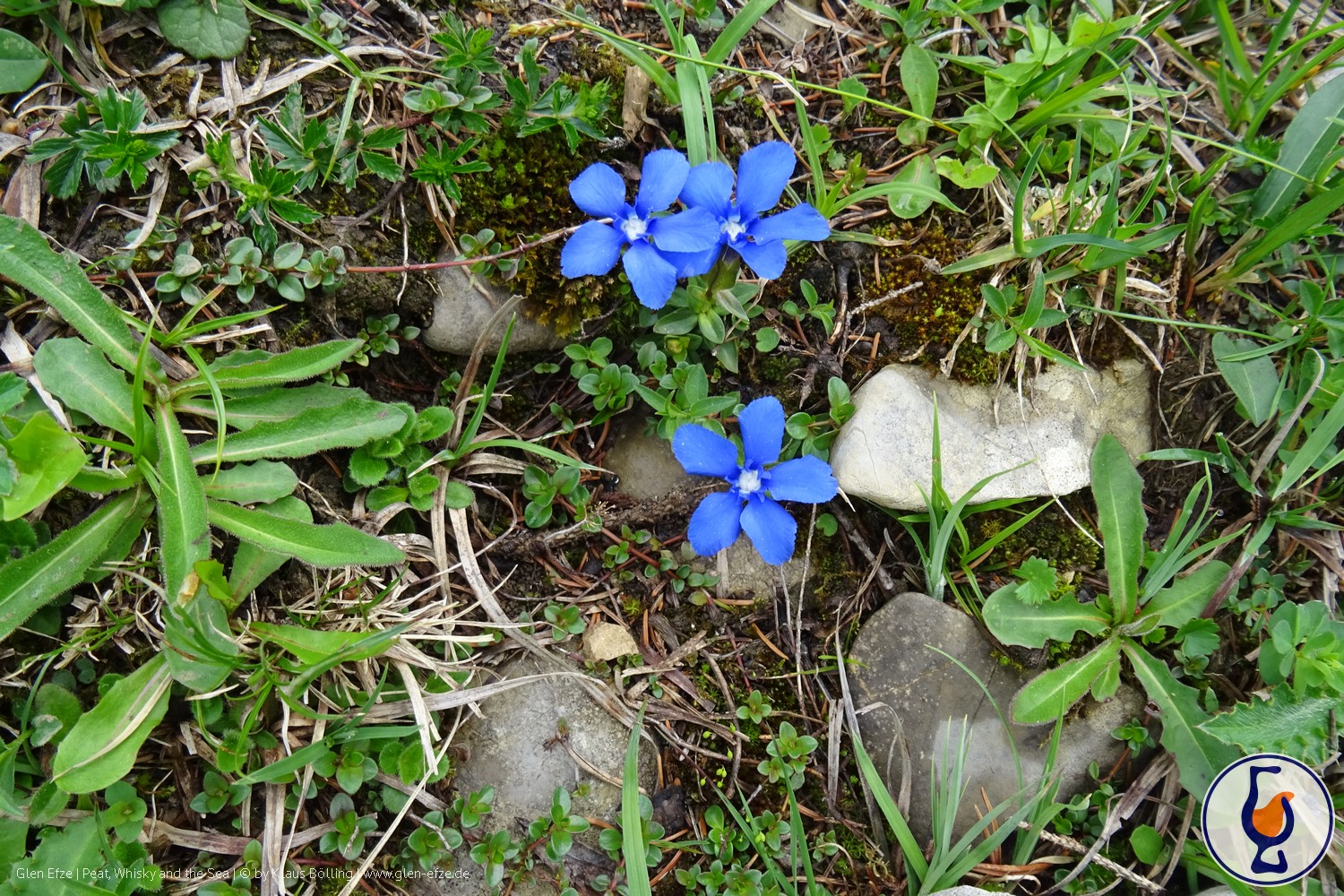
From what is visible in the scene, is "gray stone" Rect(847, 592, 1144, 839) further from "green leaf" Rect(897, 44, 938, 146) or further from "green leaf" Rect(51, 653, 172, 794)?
"green leaf" Rect(51, 653, 172, 794)

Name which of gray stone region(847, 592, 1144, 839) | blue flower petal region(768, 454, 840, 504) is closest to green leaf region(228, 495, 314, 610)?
blue flower petal region(768, 454, 840, 504)

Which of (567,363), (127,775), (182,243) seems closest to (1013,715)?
(567,363)

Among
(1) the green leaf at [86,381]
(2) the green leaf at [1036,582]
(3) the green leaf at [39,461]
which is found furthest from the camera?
(2) the green leaf at [1036,582]

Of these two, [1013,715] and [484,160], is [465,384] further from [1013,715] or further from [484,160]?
[1013,715]

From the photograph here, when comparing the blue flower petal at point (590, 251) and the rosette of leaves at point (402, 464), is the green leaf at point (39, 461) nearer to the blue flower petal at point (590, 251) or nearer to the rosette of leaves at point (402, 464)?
the rosette of leaves at point (402, 464)

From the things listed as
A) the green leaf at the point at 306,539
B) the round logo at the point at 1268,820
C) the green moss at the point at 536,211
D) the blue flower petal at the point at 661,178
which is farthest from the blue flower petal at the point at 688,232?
the round logo at the point at 1268,820

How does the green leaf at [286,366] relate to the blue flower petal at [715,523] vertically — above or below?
above

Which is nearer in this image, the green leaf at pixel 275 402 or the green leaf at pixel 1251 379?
the green leaf at pixel 275 402
